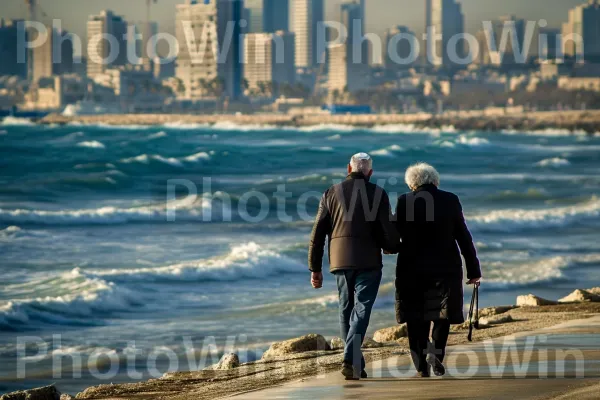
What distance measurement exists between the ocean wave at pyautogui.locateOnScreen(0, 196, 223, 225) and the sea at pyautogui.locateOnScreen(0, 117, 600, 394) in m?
0.07

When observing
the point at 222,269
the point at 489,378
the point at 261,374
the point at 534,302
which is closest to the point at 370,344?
the point at 261,374

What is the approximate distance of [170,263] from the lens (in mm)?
23094

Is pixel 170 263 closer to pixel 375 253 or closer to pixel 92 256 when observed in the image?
pixel 92 256

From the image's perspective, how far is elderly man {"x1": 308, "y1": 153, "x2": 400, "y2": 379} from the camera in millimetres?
7234

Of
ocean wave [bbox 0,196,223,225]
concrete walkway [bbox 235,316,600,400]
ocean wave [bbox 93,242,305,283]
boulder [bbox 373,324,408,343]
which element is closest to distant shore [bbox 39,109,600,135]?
ocean wave [bbox 0,196,223,225]

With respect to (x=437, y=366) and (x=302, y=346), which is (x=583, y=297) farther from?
(x=437, y=366)

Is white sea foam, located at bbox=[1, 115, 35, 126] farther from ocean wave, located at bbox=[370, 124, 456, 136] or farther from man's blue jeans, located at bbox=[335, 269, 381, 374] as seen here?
man's blue jeans, located at bbox=[335, 269, 381, 374]

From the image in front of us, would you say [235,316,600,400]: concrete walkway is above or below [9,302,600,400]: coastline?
above

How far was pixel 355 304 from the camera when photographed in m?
7.32

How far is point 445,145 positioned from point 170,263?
76265 mm

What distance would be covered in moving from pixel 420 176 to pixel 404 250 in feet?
1.37

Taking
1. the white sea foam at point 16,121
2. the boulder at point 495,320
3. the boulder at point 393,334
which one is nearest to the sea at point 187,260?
the boulder at point 393,334

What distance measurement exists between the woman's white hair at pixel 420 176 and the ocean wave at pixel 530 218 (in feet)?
79.6

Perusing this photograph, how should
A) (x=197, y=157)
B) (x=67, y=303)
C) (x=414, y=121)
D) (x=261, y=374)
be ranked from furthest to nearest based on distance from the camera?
(x=414, y=121), (x=197, y=157), (x=67, y=303), (x=261, y=374)
